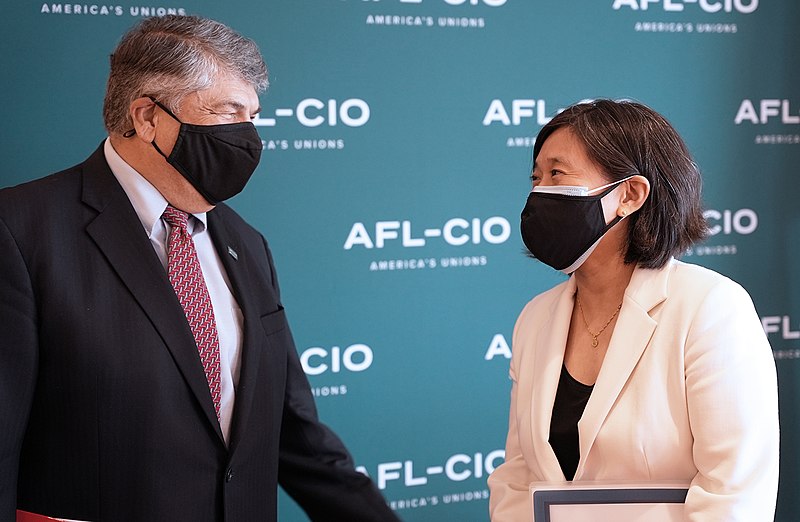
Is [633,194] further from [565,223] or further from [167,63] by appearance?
[167,63]

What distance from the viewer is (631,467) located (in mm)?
1795

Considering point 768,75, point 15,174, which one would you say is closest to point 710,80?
point 768,75

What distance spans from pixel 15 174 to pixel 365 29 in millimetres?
1231

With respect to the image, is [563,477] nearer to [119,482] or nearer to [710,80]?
[119,482]

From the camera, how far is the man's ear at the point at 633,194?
194 centimetres

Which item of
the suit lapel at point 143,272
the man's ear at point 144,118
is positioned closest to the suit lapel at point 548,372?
the suit lapel at point 143,272

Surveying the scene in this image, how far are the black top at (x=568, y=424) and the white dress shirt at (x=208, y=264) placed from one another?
2.26 feet

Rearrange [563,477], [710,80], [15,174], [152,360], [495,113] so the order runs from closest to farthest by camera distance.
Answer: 1. [152,360]
2. [563,477]
3. [15,174]
4. [495,113]
5. [710,80]

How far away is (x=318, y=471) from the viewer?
7.02 feet

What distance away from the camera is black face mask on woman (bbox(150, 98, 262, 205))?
1843 mm

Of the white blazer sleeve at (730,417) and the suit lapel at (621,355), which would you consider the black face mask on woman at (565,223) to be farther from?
the white blazer sleeve at (730,417)

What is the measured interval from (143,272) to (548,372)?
2.90 feet

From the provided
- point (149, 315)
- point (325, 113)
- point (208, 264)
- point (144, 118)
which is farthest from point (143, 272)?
point (325, 113)

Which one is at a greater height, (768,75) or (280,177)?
(768,75)
